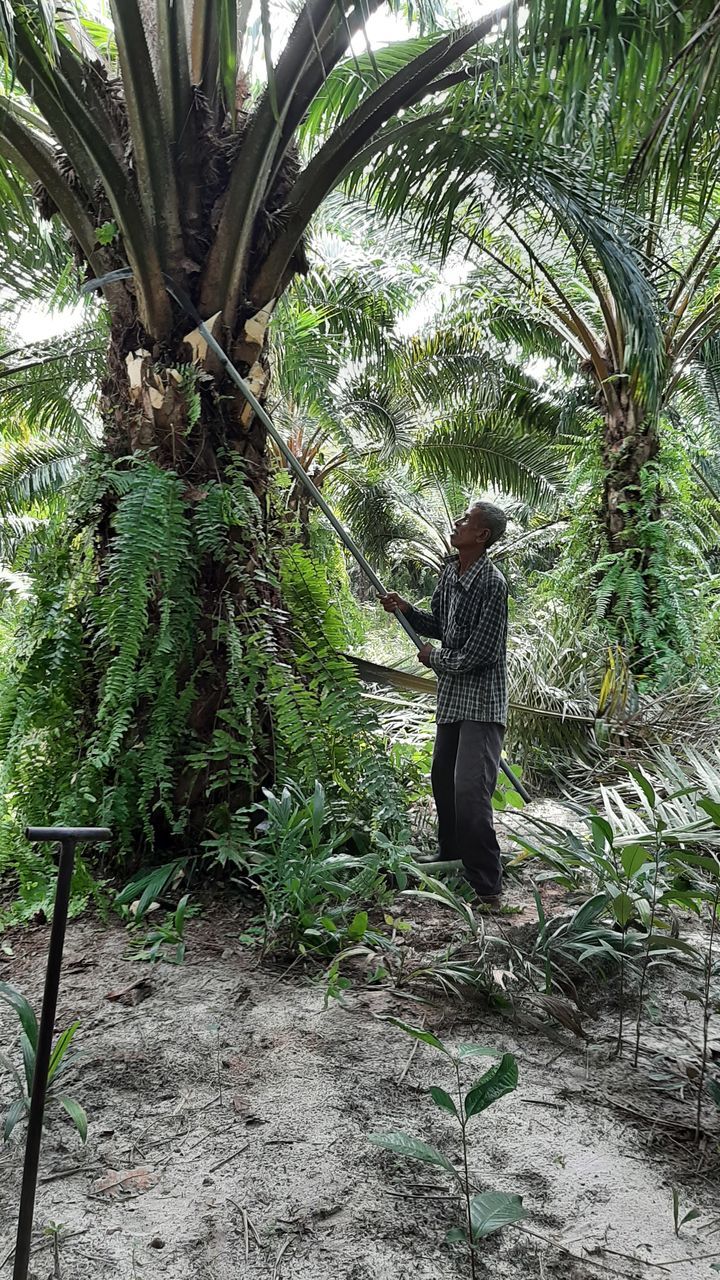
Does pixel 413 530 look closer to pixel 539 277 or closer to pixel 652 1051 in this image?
pixel 539 277

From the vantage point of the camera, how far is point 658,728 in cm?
583

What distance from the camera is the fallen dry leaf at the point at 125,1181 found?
1861mm

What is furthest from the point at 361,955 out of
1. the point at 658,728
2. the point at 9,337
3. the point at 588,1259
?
the point at 9,337

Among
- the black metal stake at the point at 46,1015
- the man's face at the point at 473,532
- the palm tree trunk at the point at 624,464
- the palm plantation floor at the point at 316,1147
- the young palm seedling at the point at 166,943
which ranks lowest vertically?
the palm plantation floor at the point at 316,1147

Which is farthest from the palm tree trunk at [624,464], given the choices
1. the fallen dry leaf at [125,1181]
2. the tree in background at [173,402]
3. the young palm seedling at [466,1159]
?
the fallen dry leaf at [125,1181]

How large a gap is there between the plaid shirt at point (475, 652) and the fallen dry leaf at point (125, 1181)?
2323mm

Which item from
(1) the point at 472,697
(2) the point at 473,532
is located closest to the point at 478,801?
(1) the point at 472,697

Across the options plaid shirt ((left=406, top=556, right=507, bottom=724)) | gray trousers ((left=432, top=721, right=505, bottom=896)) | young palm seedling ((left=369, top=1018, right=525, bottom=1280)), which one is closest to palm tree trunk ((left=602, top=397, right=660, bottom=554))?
plaid shirt ((left=406, top=556, right=507, bottom=724))

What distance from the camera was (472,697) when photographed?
387cm

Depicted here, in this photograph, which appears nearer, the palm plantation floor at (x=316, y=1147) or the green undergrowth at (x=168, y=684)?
the palm plantation floor at (x=316, y=1147)

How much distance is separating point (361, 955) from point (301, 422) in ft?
26.7

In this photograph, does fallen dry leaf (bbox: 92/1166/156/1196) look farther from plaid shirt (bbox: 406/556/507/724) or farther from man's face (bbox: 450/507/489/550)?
man's face (bbox: 450/507/489/550)

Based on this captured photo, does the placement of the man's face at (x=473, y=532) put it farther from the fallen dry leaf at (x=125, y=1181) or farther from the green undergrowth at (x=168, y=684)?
the fallen dry leaf at (x=125, y=1181)

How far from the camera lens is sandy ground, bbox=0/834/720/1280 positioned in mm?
1677
